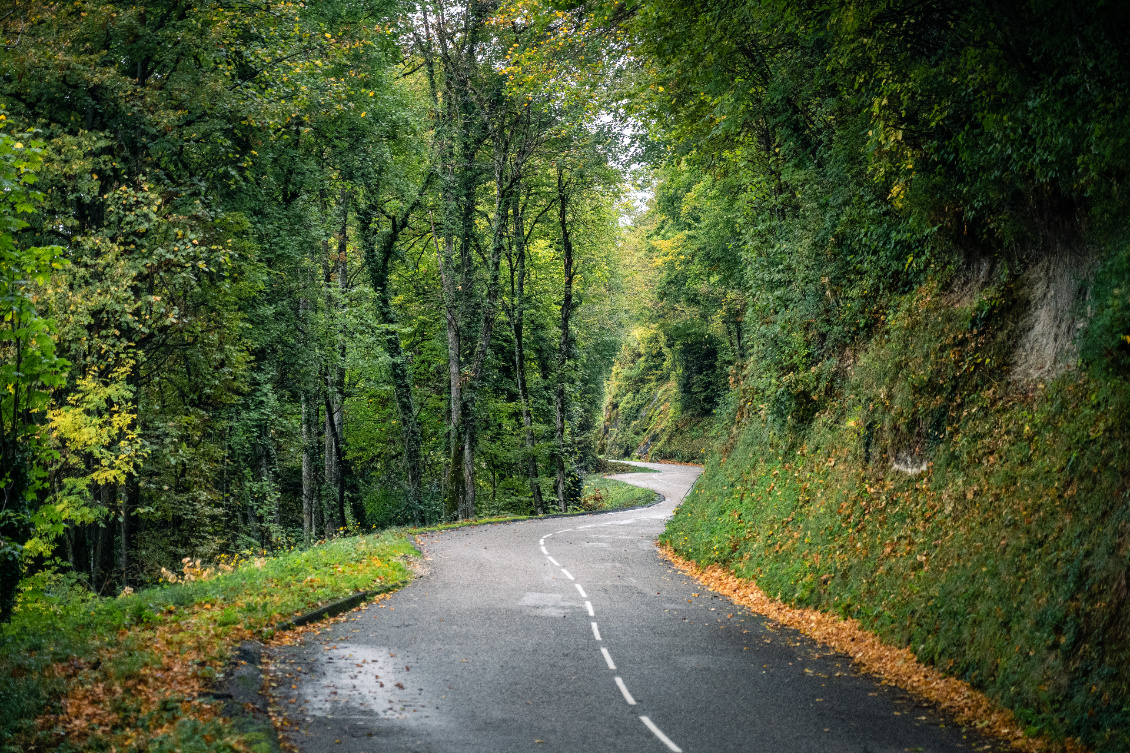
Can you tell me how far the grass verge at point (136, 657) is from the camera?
19.9 ft

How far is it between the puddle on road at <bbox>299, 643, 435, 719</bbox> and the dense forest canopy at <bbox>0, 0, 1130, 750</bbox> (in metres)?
3.94

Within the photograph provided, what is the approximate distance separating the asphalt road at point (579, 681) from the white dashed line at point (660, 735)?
0.8 inches

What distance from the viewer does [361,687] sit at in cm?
829

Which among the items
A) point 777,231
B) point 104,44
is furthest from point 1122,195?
point 104,44

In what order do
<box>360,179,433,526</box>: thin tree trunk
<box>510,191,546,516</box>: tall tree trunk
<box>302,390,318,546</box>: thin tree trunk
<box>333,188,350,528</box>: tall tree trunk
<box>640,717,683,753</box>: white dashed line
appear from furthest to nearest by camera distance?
<box>510,191,546,516</box>: tall tree trunk, <box>360,179,433,526</box>: thin tree trunk, <box>333,188,350,528</box>: tall tree trunk, <box>302,390,318,546</box>: thin tree trunk, <box>640,717,683,753</box>: white dashed line

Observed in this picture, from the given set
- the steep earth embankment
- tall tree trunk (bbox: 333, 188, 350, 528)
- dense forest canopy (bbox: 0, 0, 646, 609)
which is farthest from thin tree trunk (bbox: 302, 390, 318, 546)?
the steep earth embankment

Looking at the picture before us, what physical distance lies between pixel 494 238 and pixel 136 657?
20292mm

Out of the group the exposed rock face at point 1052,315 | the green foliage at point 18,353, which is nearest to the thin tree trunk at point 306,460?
the green foliage at point 18,353

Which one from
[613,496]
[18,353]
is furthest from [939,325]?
[613,496]

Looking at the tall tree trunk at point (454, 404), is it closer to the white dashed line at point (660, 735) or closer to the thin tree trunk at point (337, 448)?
the thin tree trunk at point (337, 448)

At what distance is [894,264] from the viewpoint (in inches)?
535

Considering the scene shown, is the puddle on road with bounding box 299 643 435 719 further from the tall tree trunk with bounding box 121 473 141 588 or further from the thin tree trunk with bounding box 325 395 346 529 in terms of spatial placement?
the thin tree trunk with bounding box 325 395 346 529

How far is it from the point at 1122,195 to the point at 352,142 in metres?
21.1

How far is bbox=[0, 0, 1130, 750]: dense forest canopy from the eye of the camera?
8.63 metres
